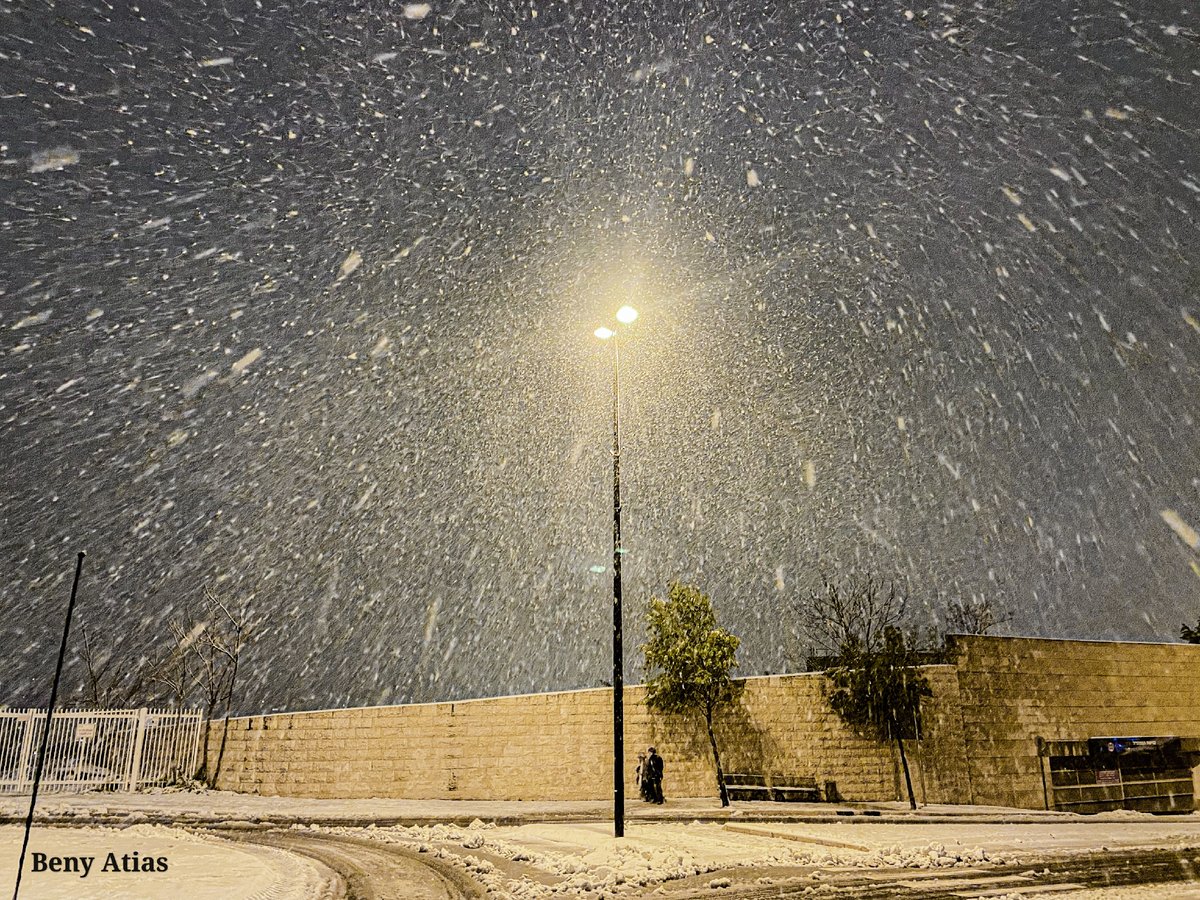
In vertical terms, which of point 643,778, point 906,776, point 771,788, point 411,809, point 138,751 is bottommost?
point 411,809

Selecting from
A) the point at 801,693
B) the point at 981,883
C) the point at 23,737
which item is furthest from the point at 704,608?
the point at 23,737

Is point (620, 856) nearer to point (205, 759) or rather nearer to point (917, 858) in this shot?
point (917, 858)

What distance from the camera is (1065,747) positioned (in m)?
23.2

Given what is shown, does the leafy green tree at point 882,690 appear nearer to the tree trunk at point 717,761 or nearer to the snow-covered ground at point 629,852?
the tree trunk at point 717,761

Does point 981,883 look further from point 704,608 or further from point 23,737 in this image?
point 23,737

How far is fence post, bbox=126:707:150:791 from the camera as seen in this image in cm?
2541

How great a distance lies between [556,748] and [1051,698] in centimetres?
1377

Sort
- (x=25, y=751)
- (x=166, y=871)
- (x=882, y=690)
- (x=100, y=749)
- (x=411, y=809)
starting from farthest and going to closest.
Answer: (x=100, y=749), (x=25, y=751), (x=882, y=690), (x=411, y=809), (x=166, y=871)

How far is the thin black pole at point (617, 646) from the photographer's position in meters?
13.0

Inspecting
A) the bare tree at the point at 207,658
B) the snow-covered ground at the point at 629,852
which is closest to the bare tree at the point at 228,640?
the bare tree at the point at 207,658

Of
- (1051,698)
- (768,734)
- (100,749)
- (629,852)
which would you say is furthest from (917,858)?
(100,749)

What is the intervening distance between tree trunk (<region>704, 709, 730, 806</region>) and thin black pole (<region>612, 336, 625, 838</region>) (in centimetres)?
681

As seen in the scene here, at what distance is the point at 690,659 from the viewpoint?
22344 millimetres

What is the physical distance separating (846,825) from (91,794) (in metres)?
21.1
